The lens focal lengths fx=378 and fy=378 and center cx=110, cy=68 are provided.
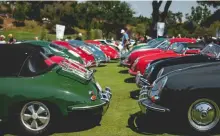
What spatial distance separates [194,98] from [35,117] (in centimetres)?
245

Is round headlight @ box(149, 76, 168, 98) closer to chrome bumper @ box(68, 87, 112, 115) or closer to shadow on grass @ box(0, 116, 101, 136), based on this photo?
chrome bumper @ box(68, 87, 112, 115)

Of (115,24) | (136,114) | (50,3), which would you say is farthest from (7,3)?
(136,114)

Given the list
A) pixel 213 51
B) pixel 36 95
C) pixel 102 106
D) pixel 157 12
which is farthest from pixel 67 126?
pixel 157 12

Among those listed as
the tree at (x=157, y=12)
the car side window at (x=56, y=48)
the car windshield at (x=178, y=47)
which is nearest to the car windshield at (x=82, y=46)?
the car side window at (x=56, y=48)

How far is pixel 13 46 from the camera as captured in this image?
21.1ft

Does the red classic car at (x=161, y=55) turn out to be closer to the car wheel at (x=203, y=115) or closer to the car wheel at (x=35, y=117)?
the car wheel at (x=203, y=115)

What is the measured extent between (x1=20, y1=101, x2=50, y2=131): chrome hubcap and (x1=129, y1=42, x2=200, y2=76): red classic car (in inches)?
192

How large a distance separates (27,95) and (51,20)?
211ft

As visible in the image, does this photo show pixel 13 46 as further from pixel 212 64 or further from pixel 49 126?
pixel 212 64

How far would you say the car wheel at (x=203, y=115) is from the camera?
18.8ft

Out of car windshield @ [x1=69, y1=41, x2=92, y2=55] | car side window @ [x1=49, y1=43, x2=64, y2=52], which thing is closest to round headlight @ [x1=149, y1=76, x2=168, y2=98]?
car side window @ [x1=49, y1=43, x2=64, y2=52]

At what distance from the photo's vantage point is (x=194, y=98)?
5.70m

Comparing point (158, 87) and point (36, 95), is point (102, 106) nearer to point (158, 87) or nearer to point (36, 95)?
point (158, 87)

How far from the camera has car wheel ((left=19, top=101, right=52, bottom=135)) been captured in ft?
19.1
